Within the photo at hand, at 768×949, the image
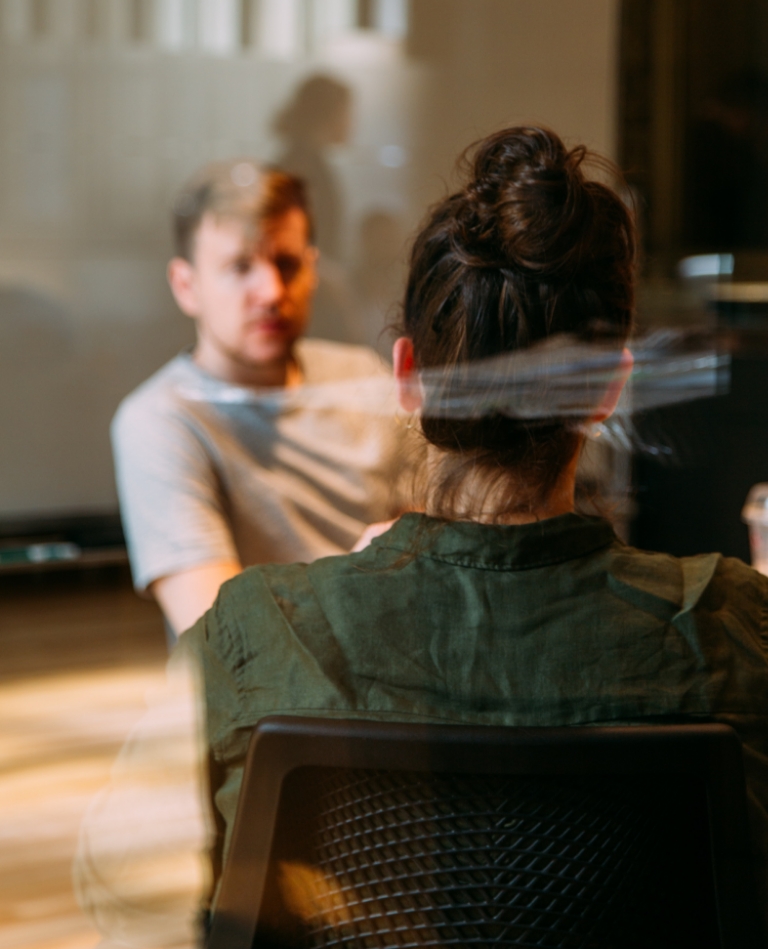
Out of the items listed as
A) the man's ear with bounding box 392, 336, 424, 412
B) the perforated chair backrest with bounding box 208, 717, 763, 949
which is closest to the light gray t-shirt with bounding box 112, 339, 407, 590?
the man's ear with bounding box 392, 336, 424, 412

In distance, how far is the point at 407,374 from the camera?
699 mm

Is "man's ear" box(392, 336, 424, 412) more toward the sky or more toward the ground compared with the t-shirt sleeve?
more toward the sky

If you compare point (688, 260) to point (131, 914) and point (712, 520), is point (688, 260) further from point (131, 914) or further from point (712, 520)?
point (131, 914)

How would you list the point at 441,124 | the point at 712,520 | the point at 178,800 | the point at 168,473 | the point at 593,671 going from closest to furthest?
1. the point at 593,671
2. the point at 178,800
3. the point at 168,473
4. the point at 712,520
5. the point at 441,124

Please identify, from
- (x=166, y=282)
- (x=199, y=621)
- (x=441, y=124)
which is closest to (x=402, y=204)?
(x=441, y=124)

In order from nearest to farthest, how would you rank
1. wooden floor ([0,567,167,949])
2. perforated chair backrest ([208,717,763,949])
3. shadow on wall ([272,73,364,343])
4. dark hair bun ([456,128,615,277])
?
perforated chair backrest ([208,717,763,949]) < dark hair bun ([456,128,615,277]) < wooden floor ([0,567,167,949]) < shadow on wall ([272,73,364,343])

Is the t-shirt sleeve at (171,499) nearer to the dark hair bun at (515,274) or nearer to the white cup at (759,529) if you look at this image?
the dark hair bun at (515,274)

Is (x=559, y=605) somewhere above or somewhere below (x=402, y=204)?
below

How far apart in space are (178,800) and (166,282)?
611mm

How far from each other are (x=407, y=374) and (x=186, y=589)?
344 millimetres

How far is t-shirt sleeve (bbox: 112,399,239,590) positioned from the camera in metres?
0.95

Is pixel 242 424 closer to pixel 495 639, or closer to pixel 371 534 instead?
pixel 371 534

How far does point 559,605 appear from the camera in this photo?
1.90 ft

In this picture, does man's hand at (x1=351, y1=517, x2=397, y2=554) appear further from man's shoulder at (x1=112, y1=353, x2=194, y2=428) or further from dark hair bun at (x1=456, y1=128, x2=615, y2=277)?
man's shoulder at (x1=112, y1=353, x2=194, y2=428)
